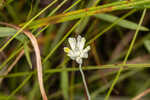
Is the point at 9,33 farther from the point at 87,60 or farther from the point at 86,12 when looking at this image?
the point at 87,60

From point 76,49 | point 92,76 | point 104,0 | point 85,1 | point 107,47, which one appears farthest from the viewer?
point 107,47

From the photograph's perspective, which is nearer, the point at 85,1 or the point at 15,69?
the point at 85,1

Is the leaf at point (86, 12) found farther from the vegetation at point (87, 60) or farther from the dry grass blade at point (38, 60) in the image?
the vegetation at point (87, 60)

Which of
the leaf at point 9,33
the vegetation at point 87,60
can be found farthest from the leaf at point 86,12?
the vegetation at point 87,60

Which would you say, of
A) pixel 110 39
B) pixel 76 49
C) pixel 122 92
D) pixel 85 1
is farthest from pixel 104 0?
pixel 122 92

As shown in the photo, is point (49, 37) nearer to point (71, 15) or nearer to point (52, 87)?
point (52, 87)

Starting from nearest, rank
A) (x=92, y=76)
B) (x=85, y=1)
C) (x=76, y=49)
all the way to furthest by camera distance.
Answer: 1. (x=76, y=49)
2. (x=85, y=1)
3. (x=92, y=76)

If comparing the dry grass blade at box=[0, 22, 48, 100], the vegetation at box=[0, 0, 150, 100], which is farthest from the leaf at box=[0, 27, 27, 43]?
the vegetation at box=[0, 0, 150, 100]

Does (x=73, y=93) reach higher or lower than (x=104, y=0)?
lower

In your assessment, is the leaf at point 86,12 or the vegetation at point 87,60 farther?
the vegetation at point 87,60

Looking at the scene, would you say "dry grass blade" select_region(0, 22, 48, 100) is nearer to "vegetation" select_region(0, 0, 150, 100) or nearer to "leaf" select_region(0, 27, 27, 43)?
"leaf" select_region(0, 27, 27, 43)

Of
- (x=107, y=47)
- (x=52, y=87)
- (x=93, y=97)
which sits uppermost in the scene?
(x=107, y=47)
